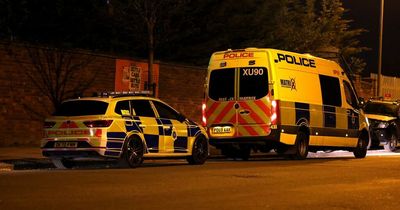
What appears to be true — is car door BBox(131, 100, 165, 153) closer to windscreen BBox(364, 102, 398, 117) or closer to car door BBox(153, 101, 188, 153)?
car door BBox(153, 101, 188, 153)

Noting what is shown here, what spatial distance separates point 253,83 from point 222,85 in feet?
3.20

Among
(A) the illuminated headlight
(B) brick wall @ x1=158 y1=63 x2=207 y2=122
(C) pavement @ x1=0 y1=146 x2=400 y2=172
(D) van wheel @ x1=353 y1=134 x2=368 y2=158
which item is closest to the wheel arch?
(C) pavement @ x1=0 y1=146 x2=400 y2=172

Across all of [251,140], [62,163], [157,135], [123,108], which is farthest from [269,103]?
[62,163]

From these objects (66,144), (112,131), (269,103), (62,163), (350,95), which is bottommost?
(62,163)

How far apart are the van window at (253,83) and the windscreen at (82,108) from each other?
463 cm

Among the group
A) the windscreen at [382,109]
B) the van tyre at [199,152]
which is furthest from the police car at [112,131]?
A: the windscreen at [382,109]

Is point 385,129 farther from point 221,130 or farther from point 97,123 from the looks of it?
point 97,123

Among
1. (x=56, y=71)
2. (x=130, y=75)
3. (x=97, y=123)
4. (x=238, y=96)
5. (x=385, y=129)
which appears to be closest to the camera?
(x=97, y=123)

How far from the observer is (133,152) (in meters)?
15.2

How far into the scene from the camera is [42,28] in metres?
29.7

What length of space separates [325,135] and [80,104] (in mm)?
7767

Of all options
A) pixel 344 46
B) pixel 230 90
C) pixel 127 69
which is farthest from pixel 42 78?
pixel 344 46

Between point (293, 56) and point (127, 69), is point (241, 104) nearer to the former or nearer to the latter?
point (293, 56)

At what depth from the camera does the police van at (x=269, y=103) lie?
18.0m
